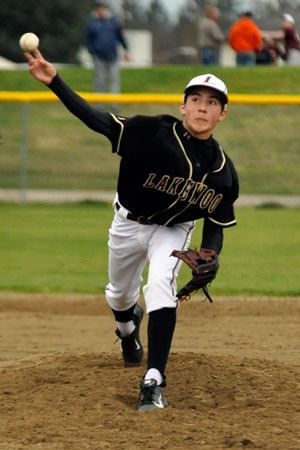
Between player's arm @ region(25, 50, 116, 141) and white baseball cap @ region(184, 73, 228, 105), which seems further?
white baseball cap @ region(184, 73, 228, 105)

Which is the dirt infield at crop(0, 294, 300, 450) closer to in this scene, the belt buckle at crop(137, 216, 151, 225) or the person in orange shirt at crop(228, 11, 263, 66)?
the belt buckle at crop(137, 216, 151, 225)

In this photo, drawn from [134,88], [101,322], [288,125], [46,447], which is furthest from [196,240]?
[134,88]

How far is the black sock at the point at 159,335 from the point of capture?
6105mm

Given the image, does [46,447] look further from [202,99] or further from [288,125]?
[288,125]

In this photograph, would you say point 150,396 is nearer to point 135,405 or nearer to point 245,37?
point 135,405

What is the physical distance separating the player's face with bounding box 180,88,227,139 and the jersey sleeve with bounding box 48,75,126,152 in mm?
348

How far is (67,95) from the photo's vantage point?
19.7 feet

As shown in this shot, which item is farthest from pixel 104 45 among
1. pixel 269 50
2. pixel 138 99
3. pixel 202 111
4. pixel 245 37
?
pixel 202 111

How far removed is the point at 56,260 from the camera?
12219mm

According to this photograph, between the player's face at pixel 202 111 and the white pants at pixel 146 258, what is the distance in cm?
56

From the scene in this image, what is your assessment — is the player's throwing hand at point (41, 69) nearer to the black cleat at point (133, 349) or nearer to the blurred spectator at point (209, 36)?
the black cleat at point (133, 349)

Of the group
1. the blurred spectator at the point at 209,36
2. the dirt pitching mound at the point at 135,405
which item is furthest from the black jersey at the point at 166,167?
the blurred spectator at the point at 209,36

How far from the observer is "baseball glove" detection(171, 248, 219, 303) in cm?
618

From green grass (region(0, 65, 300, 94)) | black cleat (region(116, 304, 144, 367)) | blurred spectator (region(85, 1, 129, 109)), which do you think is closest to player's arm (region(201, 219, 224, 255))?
black cleat (region(116, 304, 144, 367))
